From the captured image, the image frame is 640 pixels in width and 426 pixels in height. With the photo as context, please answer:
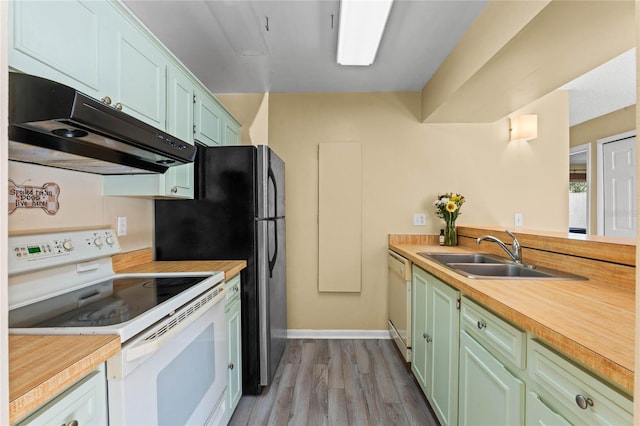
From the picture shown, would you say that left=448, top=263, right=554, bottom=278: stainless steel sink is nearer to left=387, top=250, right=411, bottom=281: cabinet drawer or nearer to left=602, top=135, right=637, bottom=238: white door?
left=387, top=250, right=411, bottom=281: cabinet drawer

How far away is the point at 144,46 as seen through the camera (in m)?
1.47

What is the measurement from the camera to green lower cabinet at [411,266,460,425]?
4.79 ft

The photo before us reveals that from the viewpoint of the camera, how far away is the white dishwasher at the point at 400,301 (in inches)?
89.0

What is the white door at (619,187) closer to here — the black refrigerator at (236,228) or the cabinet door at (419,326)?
the cabinet door at (419,326)

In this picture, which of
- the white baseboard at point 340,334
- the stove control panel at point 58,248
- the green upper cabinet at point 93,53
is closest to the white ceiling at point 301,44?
the green upper cabinet at point 93,53

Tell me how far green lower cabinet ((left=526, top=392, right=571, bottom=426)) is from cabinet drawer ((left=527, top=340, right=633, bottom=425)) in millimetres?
17

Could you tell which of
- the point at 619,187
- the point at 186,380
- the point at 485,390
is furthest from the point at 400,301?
the point at 619,187

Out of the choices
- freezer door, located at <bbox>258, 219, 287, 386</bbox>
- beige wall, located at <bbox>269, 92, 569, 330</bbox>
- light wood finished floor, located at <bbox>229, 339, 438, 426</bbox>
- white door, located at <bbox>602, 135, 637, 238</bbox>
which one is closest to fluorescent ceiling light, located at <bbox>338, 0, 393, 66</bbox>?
beige wall, located at <bbox>269, 92, 569, 330</bbox>

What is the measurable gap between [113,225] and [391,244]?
2.24 metres

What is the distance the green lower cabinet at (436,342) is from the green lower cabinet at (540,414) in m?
0.52

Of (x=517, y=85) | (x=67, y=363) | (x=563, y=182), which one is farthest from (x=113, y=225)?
(x=563, y=182)

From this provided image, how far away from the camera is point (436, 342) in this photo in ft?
5.57

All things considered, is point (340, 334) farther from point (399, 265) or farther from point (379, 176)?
point (379, 176)

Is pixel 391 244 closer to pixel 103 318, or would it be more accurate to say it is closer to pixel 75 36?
pixel 103 318
